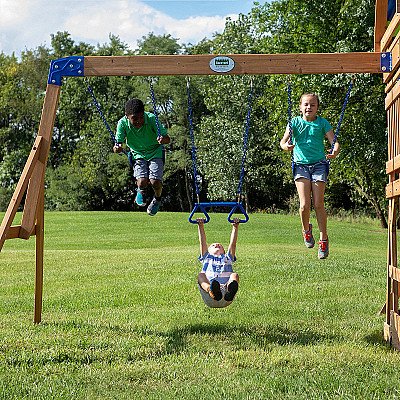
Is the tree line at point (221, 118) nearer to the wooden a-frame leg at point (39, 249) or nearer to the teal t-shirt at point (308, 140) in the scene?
the teal t-shirt at point (308, 140)

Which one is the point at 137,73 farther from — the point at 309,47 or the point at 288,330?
the point at 309,47

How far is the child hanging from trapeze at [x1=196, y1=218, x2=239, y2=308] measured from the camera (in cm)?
639

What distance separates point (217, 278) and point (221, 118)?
29308mm

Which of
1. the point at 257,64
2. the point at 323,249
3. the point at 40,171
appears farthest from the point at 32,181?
the point at 323,249

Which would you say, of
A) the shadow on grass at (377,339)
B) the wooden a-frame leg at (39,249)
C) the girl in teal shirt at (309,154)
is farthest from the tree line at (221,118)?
the wooden a-frame leg at (39,249)

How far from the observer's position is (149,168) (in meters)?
7.67

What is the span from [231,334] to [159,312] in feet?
5.20

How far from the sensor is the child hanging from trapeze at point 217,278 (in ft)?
21.0

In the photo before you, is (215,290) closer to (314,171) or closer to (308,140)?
(314,171)

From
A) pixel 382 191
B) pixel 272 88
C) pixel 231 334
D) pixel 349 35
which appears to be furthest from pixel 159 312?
pixel 382 191

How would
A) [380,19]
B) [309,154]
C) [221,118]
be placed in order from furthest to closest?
[221,118] < [380,19] < [309,154]

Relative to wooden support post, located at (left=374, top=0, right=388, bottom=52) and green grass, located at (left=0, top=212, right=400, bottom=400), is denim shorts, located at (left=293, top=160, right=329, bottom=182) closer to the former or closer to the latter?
wooden support post, located at (left=374, top=0, right=388, bottom=52)

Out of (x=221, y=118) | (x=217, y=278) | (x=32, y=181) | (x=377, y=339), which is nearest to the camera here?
(x=32, y=181)

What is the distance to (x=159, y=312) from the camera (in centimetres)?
825
